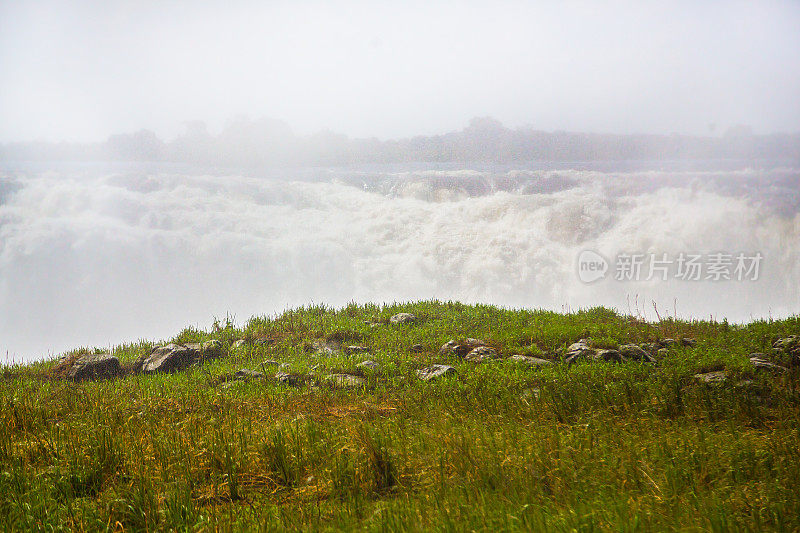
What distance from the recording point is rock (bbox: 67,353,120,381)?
46.5 feet

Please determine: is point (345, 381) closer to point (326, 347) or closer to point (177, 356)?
point (326, 347)

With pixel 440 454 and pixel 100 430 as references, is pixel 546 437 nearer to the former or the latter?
pixel 440 454

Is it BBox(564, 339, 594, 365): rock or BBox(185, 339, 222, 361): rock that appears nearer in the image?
BBox(564, 339, 594, 365): rock

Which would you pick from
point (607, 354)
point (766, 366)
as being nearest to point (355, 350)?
point (607, 354)

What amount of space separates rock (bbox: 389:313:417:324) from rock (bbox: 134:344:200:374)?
5.87m

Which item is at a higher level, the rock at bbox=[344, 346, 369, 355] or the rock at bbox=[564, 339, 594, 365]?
the rock at bbox=[564, 339, 594, 365]

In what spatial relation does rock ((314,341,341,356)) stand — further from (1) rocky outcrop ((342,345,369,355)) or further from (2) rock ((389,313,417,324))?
(2) rock ((389,313,417,324))

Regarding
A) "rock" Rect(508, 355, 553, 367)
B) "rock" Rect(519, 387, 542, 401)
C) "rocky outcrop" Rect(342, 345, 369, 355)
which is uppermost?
"rock" Rect(519, 387, 542, 401)

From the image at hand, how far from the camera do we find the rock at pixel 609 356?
1161 centimetres

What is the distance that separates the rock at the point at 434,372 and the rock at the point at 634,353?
13.5ft

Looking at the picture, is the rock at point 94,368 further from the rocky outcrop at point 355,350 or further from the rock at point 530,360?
the rock at point 530,360

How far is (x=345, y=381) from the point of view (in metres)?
11.3

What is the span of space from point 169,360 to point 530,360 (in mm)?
9737

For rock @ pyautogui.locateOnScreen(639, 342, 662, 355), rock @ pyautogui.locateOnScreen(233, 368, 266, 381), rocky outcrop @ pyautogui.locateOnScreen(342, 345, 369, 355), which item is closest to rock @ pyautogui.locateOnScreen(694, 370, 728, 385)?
rock @ pyautogui.locateOnScreen(639, 342, 662, 355)
